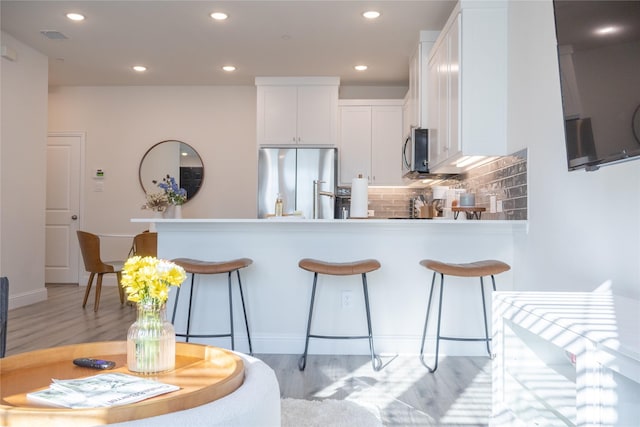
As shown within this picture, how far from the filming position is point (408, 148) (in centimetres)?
535

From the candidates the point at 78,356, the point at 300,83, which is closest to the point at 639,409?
the point at 78,356

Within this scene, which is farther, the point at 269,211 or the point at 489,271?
the point at 269,211

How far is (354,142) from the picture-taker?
6.45m

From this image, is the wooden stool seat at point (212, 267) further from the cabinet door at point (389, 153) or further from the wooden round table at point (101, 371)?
the cabinet door at point (389, 153)

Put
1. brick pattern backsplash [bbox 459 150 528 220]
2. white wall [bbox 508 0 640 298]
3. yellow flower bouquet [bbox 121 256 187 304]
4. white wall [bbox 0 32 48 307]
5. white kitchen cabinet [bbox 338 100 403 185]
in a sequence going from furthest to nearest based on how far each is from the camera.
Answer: white kitchen cabinet [bbox 338 100 403 185]
white wall [bbox 0 32 48 307]
brick pattern backsplash [bbox 459 150 528 220]
white wall [bbox 508 0 640 298]
yellow flower bouquet [bbox 121 256 187 304]

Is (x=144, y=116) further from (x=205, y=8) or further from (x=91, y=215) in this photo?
(x=205, y=8)

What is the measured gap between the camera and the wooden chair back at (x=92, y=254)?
539 cm

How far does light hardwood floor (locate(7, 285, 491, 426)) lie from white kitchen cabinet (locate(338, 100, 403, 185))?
3214 mm

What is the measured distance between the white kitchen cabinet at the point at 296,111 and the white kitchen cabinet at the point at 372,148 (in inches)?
9.0

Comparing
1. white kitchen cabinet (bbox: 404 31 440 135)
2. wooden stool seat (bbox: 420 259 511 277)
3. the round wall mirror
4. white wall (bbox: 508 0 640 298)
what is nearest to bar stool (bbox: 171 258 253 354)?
wooden stool seat (bbox: 420 259 511 277)

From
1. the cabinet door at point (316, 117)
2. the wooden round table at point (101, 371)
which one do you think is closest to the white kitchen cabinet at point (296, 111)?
the cabinet door at point (316, 117)

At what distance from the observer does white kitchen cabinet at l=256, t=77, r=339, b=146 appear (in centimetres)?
624

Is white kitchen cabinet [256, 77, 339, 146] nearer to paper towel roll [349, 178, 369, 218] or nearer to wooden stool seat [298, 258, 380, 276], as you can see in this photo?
paper towel roll [349, 178, 369, 218]

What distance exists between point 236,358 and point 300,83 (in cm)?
509
